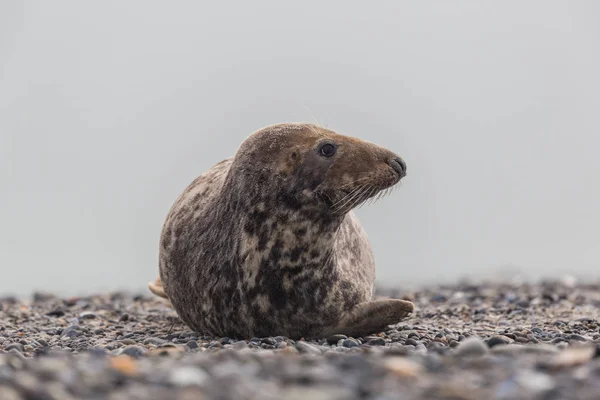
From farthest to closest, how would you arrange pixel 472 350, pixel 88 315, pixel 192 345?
pixel 88 315
pixel 192 345
pixel 472 350

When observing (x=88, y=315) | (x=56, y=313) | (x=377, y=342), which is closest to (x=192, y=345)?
(x=377, y=342)

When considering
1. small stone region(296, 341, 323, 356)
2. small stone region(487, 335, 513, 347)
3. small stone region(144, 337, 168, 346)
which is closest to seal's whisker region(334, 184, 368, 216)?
small stone region(296, 341, 323, 356)

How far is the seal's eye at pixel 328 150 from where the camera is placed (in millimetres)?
7680

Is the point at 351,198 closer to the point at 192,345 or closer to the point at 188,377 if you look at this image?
the point at 192,345

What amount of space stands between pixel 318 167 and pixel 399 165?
0.73m

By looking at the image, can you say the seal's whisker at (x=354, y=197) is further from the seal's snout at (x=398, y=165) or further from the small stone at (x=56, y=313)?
the small stone at (x=56, y=313)

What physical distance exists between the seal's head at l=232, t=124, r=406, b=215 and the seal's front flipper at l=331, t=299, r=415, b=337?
101cm

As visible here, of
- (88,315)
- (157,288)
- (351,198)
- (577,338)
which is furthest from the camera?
(88,315)

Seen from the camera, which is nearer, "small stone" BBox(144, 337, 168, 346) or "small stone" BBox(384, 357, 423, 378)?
"small stone" BBox(384, 357, 423, 378)

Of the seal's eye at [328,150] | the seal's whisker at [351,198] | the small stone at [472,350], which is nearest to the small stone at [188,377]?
the small stone at [472,350]

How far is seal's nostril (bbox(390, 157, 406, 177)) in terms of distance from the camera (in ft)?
25.3

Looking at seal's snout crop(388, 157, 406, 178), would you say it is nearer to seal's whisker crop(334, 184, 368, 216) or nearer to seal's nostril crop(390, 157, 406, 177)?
seal's nostril crop(390, 157, 406, 177)

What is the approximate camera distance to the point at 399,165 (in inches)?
305

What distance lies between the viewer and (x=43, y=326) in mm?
10250
